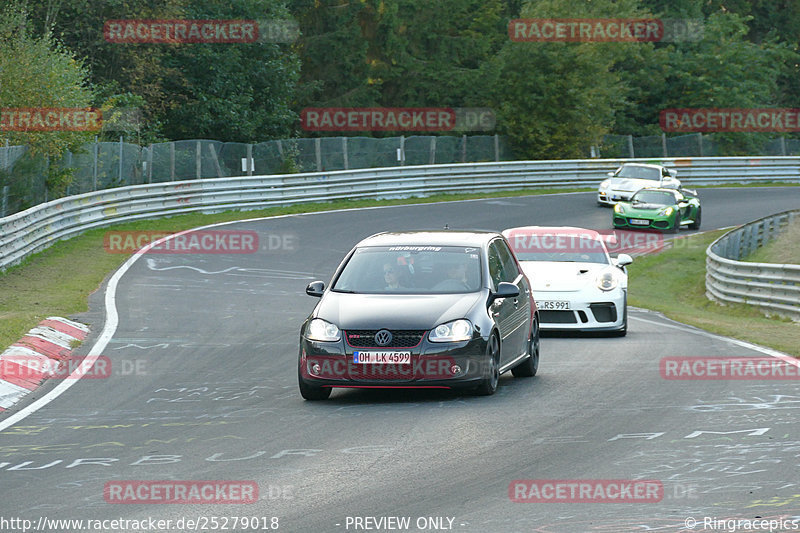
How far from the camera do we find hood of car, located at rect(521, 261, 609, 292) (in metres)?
16.9

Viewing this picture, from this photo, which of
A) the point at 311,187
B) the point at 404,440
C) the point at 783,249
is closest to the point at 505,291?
the point at 404,440

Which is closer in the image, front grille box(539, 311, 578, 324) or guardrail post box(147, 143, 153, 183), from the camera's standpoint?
front grille box(539, 311, 578, 324)

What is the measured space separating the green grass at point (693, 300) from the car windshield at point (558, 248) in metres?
2.04

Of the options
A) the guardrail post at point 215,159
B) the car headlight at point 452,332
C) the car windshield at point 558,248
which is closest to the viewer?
the car headlight at point 452,332

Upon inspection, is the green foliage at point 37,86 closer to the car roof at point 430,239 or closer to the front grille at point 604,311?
the front grille at point 604,311

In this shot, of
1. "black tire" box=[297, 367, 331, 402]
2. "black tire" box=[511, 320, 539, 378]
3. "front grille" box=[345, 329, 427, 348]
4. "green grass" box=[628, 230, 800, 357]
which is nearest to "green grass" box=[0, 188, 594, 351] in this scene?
"black tire" box=[297, 367, 331, 402]

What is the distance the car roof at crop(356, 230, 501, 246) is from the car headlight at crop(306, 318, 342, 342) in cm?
138

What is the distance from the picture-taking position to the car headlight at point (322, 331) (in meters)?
11.2

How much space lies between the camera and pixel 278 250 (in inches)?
1168

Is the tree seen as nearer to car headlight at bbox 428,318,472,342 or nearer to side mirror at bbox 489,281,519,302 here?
side mirror at bbox 489,281,519,302

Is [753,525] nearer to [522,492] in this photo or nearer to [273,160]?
[522,492]

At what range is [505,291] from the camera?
1195 cm

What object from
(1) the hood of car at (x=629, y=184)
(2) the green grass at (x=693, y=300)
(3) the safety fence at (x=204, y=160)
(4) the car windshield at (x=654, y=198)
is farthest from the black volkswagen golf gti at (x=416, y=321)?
(1) the hood of car at (x=629, y=184)

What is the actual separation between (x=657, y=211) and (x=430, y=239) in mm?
24139
